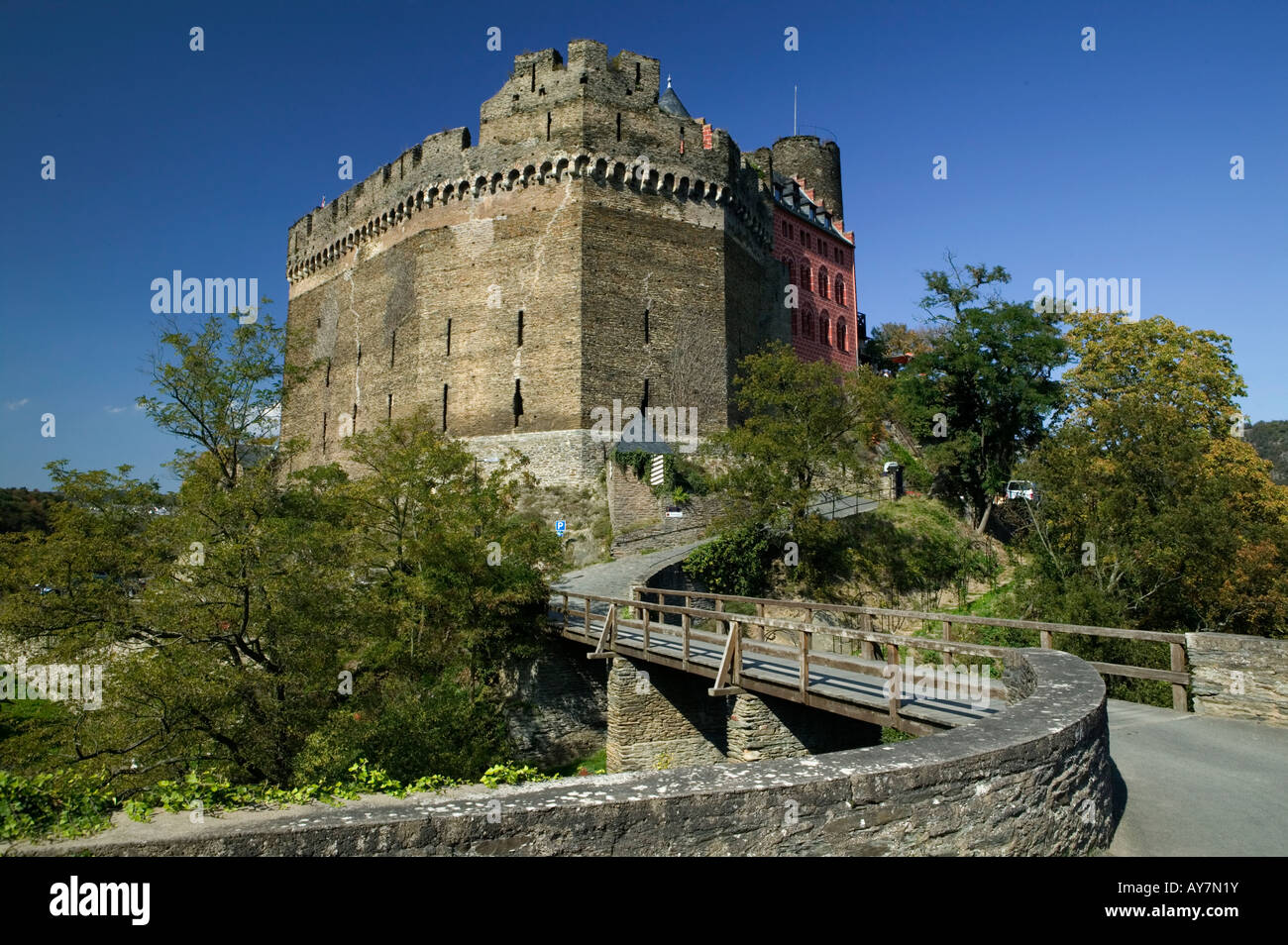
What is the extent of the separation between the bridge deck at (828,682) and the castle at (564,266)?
12.3 m

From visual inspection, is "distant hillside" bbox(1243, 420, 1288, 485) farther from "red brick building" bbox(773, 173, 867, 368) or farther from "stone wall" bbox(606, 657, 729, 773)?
"stone wall" bbox(606, 657, 729, 773)

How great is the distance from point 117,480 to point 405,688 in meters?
7.68

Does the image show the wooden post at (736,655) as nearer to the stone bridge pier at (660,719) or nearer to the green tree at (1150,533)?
the stone bridge pier at (660,719)

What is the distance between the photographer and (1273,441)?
345 feet

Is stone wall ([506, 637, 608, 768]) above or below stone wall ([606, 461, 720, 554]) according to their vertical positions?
below

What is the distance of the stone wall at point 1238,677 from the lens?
8.09 metres

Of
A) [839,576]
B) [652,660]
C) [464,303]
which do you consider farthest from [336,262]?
[652,660]

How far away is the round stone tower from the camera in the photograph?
4466 cm

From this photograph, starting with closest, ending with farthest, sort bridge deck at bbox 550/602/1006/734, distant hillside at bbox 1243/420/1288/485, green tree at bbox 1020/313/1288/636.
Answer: bridge deck at bbox 550/602/1006/734 → green tree at bbox 1020/313/1288/636 → distant hillside at bbox 1243/420/1288/485

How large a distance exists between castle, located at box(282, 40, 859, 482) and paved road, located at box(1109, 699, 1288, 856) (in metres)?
19.2

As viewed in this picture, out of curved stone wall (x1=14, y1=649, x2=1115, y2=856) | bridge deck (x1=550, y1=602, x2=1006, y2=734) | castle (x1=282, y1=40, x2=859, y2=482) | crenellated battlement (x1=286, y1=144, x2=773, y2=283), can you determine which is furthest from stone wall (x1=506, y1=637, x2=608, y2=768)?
crenellated battlement (x1=286, y1=144, x2=773, y2=283)

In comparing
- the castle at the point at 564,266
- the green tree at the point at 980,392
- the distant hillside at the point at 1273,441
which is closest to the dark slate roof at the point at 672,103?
the castle at the point at 564,266

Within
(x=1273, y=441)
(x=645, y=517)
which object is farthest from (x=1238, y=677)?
(x=1273, y=441)

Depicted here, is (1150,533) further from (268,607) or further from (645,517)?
(268,607)
